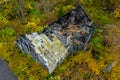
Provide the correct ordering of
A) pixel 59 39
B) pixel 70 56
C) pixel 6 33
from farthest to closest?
pixel 6 33 → pixel 70 56 → pixel 59 39

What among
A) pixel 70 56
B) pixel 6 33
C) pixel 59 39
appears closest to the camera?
pixel 59 39

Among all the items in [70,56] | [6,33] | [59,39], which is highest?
[6,33]

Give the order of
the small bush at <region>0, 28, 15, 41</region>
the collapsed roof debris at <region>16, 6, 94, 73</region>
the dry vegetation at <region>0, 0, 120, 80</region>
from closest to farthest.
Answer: the collapsed roof debris at <region>16, 6, 94, 73</region>
the dry vegetation at <region>0, 0, 120, 80</region>
the small bush at <region>0, 28, 15, 41</region>

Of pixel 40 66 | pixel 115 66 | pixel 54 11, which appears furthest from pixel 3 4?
pixel 115 66

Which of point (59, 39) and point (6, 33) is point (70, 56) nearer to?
point (59, 39)

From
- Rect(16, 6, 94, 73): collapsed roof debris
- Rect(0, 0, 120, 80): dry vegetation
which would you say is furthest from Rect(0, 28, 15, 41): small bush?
Rect(16, 6, 94, 73): collapsed roof debris

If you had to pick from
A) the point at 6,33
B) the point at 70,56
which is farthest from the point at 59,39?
the point at 6,33

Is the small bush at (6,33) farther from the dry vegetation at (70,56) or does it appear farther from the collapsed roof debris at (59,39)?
the collapsed roof debris at (59,39)

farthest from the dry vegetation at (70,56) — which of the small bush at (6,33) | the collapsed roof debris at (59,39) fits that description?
the collapsed roof debris at (59,39)

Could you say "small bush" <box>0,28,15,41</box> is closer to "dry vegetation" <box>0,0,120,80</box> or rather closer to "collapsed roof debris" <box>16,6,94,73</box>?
"dry vegetation" <box>0,0,120,80</box>
